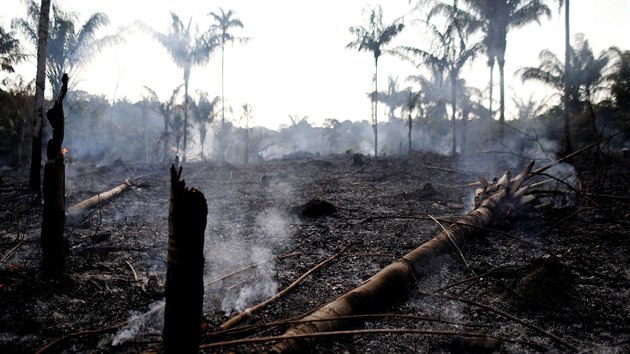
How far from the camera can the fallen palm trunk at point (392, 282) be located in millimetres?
2343

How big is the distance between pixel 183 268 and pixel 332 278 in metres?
2.58

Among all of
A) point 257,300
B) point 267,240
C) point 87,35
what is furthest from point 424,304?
point 87,35

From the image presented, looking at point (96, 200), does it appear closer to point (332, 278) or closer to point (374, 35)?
point (332, 278)

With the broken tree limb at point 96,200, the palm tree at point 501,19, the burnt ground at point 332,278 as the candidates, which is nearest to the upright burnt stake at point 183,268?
the burnt ground at point 332,278

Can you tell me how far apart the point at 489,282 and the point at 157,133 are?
36457 millimetres

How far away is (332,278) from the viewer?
12.7 ft

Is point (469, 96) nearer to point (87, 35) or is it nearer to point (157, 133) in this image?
point (87, 35)

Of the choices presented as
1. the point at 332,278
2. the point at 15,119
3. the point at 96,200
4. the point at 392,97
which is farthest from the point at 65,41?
the point at 392,97

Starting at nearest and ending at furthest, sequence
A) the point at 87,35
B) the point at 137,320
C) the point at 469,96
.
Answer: the point at 137,320
the point at 87,35
the point at 469,96

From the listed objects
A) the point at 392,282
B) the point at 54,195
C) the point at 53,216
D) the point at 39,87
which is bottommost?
the point at 392,282

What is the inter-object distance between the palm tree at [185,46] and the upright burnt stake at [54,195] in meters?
19.9

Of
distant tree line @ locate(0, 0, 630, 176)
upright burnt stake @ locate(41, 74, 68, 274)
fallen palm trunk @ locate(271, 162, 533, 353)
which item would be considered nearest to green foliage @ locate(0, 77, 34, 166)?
distant tree line @ locate(0, 0, 630, 176)

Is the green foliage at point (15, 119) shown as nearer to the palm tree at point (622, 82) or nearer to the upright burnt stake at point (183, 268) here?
the upright burnt stake at point (183, 268)

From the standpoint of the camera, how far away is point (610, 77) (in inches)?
782
